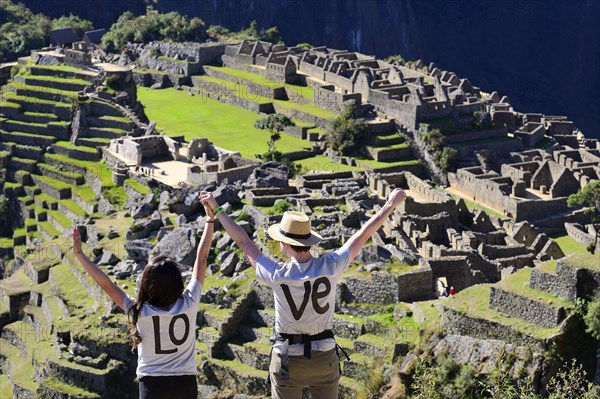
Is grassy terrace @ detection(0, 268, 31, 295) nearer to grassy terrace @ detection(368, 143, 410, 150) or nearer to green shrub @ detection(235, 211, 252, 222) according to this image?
green shrub @ detection(235, 211, 252, 222)

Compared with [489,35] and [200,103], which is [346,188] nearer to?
[200,103]

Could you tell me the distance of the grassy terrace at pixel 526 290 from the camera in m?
21.2

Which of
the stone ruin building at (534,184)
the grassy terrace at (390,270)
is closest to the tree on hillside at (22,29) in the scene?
the stone ruin building at (534,184)

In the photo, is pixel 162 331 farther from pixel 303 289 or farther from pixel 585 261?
pixel 585 261

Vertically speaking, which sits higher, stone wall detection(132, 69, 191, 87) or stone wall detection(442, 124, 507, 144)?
stone wall detection(442, 124, 507, 144)

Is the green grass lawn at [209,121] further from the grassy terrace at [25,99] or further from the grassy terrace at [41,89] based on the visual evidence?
the grassy terrace at [25,99]

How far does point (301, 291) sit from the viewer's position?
36.6 feet

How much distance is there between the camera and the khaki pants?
11.4m

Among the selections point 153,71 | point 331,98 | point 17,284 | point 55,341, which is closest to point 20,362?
point 55,341

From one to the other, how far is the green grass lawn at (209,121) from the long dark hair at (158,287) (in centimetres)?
4076

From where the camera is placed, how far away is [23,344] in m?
35.1

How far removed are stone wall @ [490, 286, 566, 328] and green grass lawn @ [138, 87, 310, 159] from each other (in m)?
29.6

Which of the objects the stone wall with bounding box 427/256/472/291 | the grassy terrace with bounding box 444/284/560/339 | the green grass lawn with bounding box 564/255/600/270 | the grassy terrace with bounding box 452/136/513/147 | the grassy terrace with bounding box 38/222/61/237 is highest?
the green grass lawn with bounding box 564/255/600/270

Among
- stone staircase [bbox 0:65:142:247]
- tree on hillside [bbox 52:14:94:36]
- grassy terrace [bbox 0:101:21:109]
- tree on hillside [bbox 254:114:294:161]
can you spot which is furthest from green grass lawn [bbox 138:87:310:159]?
tree on hillside [bbox 52:14:94:36]
